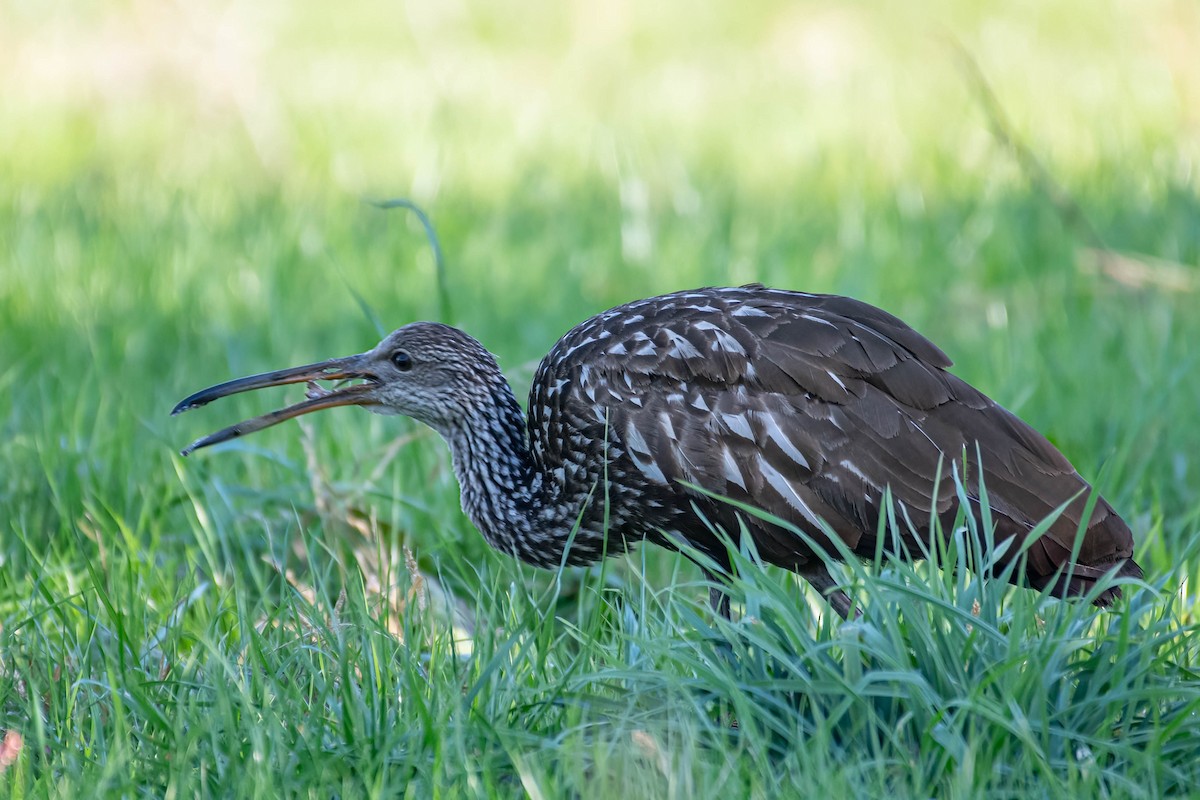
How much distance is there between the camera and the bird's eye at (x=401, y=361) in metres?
4.26

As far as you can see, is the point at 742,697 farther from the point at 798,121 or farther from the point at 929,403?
the point at 798,121

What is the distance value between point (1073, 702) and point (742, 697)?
0.66 metres

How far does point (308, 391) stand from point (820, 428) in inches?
60.0

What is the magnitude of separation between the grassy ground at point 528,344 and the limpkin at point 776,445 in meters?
0.19

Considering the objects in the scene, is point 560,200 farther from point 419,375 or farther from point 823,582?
point 823,582

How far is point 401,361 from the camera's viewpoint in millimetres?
4270

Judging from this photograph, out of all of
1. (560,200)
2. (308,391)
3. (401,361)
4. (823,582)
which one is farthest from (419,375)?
(560,200)

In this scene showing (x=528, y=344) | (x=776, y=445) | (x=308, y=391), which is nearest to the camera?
(x=776, y=445)

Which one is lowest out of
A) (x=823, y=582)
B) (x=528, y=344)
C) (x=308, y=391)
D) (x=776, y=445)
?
(x=823, y=582)

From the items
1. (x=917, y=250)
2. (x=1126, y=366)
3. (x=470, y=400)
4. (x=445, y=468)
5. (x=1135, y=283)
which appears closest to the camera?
(x=470, y=400)

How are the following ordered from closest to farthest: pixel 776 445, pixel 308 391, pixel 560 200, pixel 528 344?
1. pixel 776 445
2. pixel 308 391
3. pixel 528 344
4. pixel 560 200

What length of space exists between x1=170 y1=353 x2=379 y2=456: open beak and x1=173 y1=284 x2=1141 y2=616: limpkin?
0.03 metres

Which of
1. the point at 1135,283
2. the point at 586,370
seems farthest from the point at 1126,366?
the point at 586,370

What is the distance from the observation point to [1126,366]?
5.68 m
